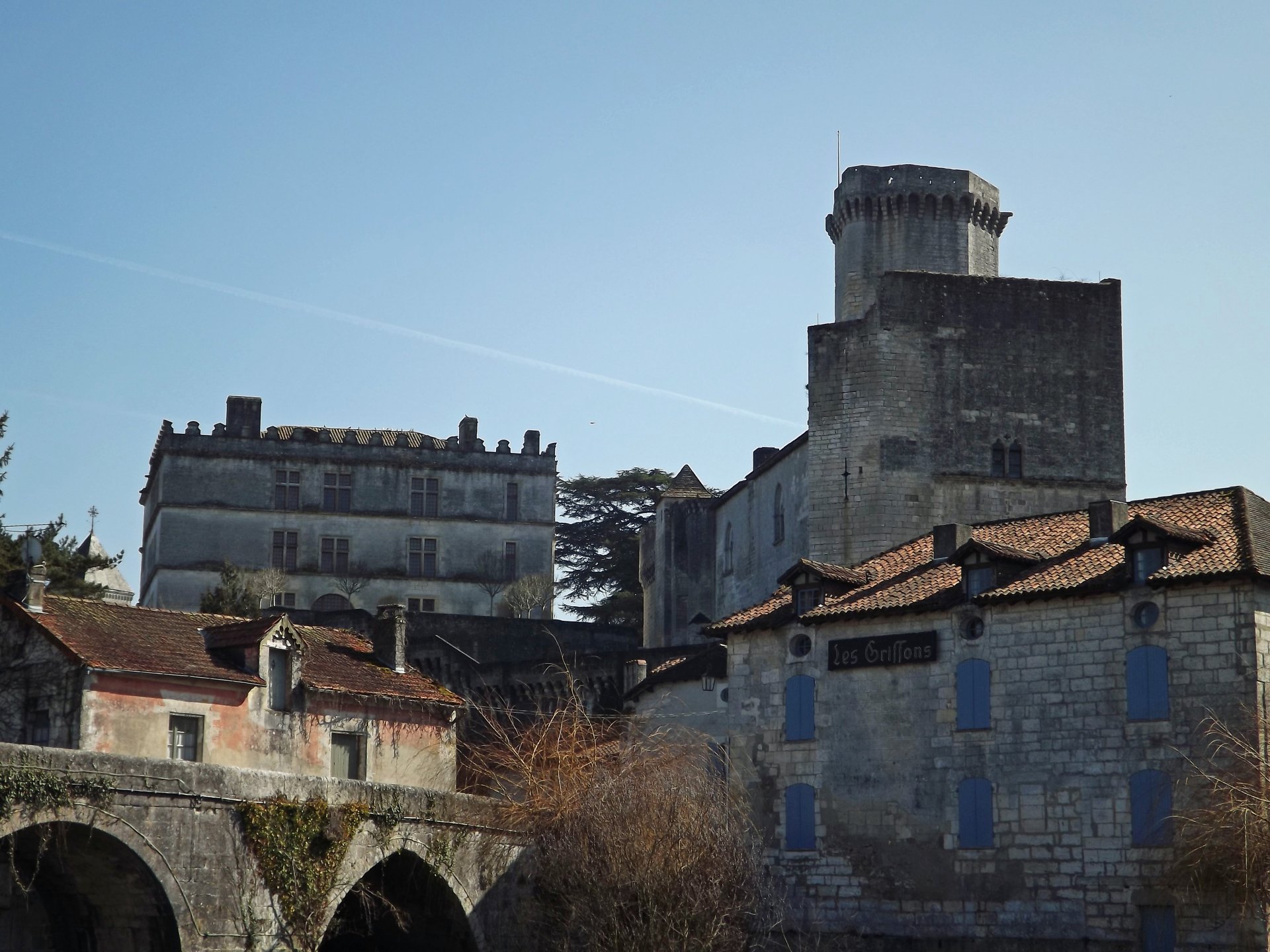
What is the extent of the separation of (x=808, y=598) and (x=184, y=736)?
12.3 m

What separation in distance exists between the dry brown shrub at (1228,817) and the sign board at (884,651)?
5471mm

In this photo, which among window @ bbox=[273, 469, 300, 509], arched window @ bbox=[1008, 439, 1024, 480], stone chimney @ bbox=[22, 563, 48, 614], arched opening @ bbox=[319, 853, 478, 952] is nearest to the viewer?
arched opening @ bbox=[319, 853, 478, 952]

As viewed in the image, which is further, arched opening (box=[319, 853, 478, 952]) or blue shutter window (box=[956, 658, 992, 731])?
blue shutter window (box=[956, 658, 992, 731])

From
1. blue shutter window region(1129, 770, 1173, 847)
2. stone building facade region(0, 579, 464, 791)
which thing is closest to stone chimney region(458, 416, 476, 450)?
stone building facade region(0, 579, 464, 791)

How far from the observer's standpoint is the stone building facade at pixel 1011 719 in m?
31.1

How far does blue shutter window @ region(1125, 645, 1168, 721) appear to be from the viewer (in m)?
31.5

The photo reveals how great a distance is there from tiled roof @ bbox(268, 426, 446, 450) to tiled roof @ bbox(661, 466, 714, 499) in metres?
8.34

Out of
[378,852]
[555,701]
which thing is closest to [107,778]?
[378,852]

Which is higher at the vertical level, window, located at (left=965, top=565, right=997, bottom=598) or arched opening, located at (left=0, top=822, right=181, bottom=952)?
window, located at (left=965, top=565, right=997, bottom=598)

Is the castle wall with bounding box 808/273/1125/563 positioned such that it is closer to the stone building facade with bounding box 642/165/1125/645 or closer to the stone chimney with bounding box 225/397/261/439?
the stone building facade with bounding box 642/165/1125/645

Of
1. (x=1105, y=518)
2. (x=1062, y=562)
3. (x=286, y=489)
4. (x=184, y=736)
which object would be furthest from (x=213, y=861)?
(x=286, y=489)

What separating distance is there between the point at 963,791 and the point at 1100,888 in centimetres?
305

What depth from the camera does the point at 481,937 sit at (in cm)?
3228

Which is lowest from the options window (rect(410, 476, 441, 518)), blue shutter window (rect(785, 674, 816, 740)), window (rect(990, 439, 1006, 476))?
blue shutter window (rect(785, 674, 816, 740))
